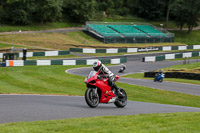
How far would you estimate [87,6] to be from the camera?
77812 millimetres

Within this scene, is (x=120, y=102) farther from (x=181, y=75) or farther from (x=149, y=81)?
(x=181, y=75)

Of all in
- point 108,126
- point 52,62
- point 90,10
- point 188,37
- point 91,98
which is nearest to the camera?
point 108,126

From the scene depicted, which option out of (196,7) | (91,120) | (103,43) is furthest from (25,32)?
(91,120)

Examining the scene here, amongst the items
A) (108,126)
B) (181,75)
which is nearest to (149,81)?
(181,75)

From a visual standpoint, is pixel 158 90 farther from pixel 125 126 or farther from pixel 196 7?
pixel 196 7

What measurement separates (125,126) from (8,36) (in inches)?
2213

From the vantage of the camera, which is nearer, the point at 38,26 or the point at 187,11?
the point at 38,26

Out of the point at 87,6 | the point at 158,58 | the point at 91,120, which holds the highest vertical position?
the point at 87,6

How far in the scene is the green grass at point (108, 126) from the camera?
762cm

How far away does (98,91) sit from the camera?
1244 cm

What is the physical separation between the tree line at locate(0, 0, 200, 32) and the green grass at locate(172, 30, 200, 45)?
7.25ft

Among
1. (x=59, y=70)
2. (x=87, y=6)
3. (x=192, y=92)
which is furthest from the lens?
(x=87, y=6)

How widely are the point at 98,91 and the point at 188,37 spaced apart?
74.7 metres

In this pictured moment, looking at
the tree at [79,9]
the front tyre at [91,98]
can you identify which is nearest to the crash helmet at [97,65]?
the front tyre at [91,98]
